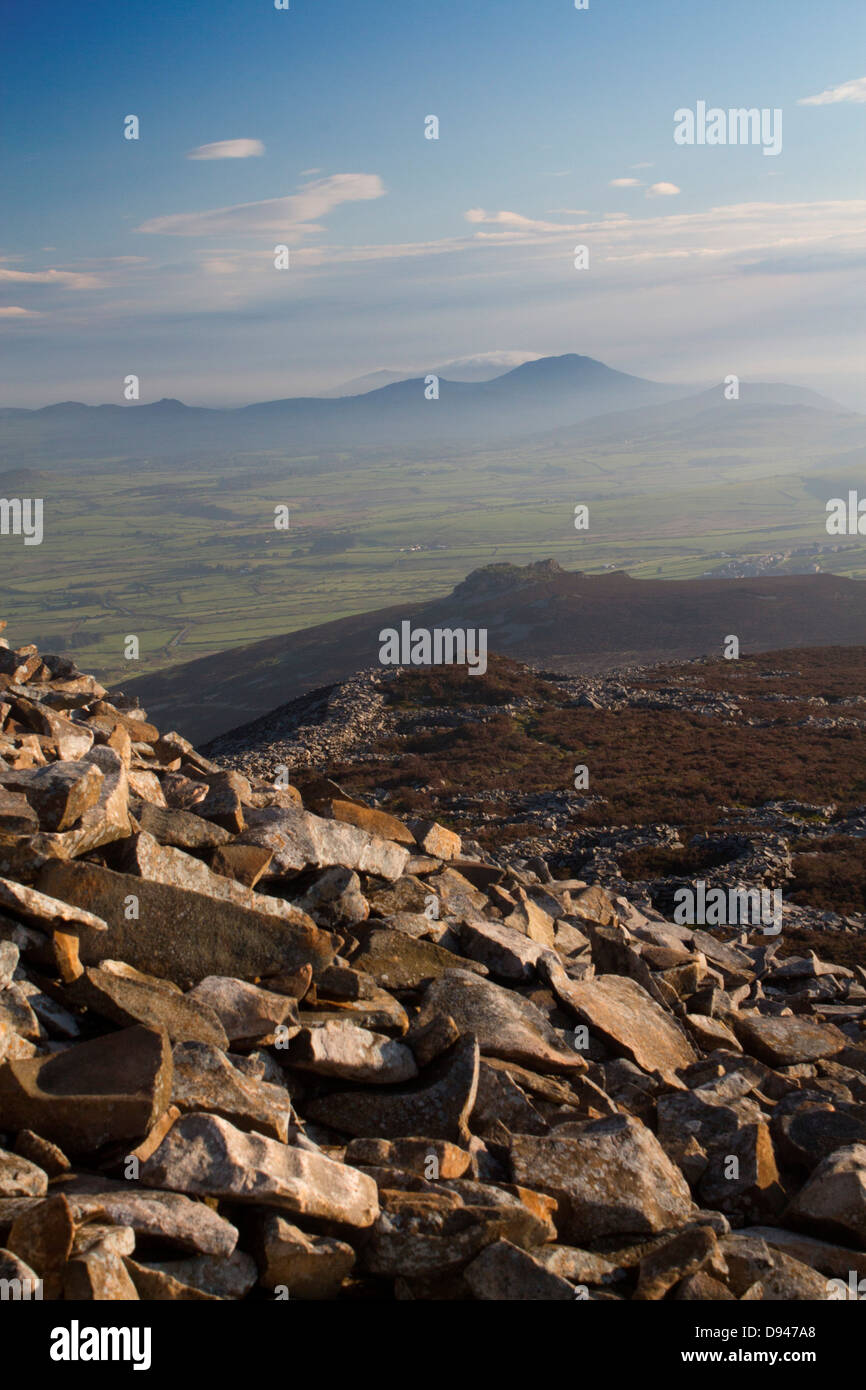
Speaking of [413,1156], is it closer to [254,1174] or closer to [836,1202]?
[254,1174]

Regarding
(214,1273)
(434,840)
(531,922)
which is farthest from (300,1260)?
(434,840)

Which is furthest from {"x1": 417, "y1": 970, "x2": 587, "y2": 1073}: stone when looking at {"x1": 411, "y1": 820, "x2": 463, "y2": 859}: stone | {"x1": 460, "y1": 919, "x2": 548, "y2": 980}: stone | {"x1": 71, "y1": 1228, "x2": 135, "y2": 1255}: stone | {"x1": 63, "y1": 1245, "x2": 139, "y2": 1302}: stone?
{"x1": 411, "y1": 820, "x2": 463, "y2": 859}: stone

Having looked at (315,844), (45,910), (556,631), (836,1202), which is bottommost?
(836,1202)

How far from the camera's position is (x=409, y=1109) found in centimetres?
808

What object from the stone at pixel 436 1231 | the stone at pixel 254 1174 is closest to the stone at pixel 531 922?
the stone at pixel 436 1231

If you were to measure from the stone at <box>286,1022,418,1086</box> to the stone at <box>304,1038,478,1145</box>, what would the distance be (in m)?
0.16

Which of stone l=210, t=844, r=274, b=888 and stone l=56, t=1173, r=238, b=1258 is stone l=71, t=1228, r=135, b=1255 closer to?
stone l=56, t=1173, r=238, b=1258

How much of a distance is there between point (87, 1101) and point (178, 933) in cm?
265

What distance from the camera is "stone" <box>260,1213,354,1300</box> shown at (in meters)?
5.93

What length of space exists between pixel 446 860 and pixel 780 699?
4493 centimetres

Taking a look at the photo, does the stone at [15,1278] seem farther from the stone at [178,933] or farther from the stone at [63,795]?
the stone at [63,795]

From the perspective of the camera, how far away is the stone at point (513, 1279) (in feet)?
19.8

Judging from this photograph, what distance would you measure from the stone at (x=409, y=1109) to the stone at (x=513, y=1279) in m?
1.69

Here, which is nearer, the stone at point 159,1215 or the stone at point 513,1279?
the stone at point 159,1215
